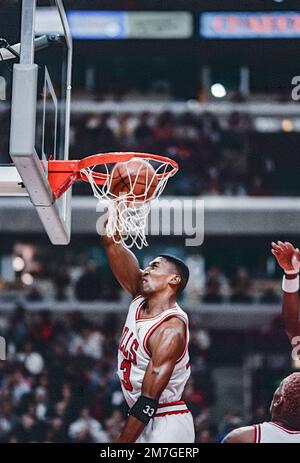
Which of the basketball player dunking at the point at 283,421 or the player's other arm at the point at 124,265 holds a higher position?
the player's other arm at the point at 124,265

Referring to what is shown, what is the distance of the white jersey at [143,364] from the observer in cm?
421

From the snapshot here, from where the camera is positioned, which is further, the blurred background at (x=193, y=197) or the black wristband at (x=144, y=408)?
the blurred background at (x=193, y=197)

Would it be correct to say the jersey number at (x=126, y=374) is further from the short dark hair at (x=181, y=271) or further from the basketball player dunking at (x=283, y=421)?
the basketball player dunking at (x=283, y=421)

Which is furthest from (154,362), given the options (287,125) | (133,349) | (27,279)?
(287,125)

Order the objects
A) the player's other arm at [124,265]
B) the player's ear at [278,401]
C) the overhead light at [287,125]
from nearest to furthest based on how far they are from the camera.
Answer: the player's other arm at [124,265]
the player's ear at [278,401]
the overhead light at [287,125]

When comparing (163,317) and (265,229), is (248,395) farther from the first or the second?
(163,317)

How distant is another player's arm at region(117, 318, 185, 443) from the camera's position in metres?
4.08

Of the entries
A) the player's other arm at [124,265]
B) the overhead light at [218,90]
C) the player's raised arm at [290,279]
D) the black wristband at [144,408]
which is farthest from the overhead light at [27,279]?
the black wristband at [144,408]

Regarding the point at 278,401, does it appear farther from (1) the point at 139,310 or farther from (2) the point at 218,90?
(2) the point at 218,90

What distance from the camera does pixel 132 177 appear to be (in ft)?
13.8

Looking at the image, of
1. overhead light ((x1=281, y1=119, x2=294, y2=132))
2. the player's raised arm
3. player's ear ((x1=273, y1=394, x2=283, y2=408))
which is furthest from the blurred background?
player's ear ((x1=273, y1=394, x2=283, y2=408))

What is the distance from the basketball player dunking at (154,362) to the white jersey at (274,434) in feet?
1.56
